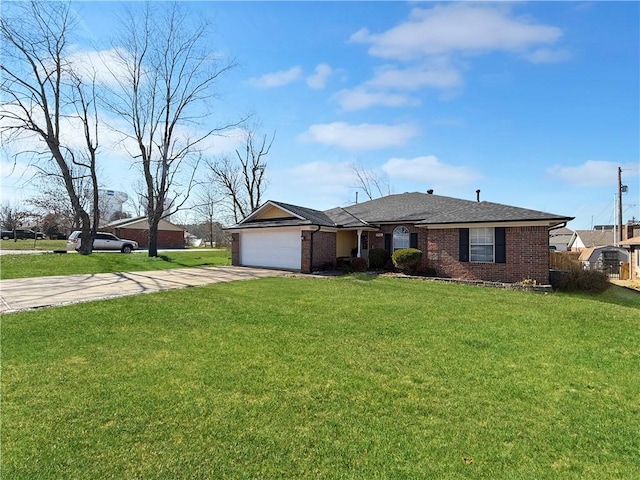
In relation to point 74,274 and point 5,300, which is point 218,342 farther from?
point 74,274

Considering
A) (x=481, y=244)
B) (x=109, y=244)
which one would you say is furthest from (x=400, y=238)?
(x=109, y=244)

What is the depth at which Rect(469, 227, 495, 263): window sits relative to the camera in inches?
562

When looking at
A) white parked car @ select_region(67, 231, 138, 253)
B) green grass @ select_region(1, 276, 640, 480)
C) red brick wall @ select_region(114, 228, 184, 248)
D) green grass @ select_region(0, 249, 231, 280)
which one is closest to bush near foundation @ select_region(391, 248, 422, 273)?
green grass @ select_region(1, 276, 640, 480)

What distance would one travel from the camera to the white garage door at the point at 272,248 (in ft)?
58.9

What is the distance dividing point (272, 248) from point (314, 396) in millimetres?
15462

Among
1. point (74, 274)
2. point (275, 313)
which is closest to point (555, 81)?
point (275, 313)

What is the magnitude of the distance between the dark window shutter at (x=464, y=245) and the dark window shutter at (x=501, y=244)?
116 cm

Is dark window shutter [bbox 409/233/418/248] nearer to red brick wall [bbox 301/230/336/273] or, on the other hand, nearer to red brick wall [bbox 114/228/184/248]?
red brick wall [bbox 301/230/336/273]

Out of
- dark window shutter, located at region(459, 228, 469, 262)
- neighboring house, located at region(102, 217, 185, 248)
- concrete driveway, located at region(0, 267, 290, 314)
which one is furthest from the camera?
neighboring house, located at region(102, 217, 185, 248)

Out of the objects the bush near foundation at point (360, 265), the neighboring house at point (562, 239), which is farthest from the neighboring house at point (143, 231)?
the neighboring house at point (562, 239)

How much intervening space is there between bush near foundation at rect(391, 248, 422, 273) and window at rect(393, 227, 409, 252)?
1663 mm

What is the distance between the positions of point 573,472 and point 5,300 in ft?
37.7

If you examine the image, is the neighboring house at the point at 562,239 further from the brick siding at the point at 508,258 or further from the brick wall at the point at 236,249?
the brick wall at the point at 236,249

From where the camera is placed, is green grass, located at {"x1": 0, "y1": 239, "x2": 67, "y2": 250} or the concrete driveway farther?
green grass, located at {"x1": 0, "y1": 239, "x2": 67, "y2": 250}
